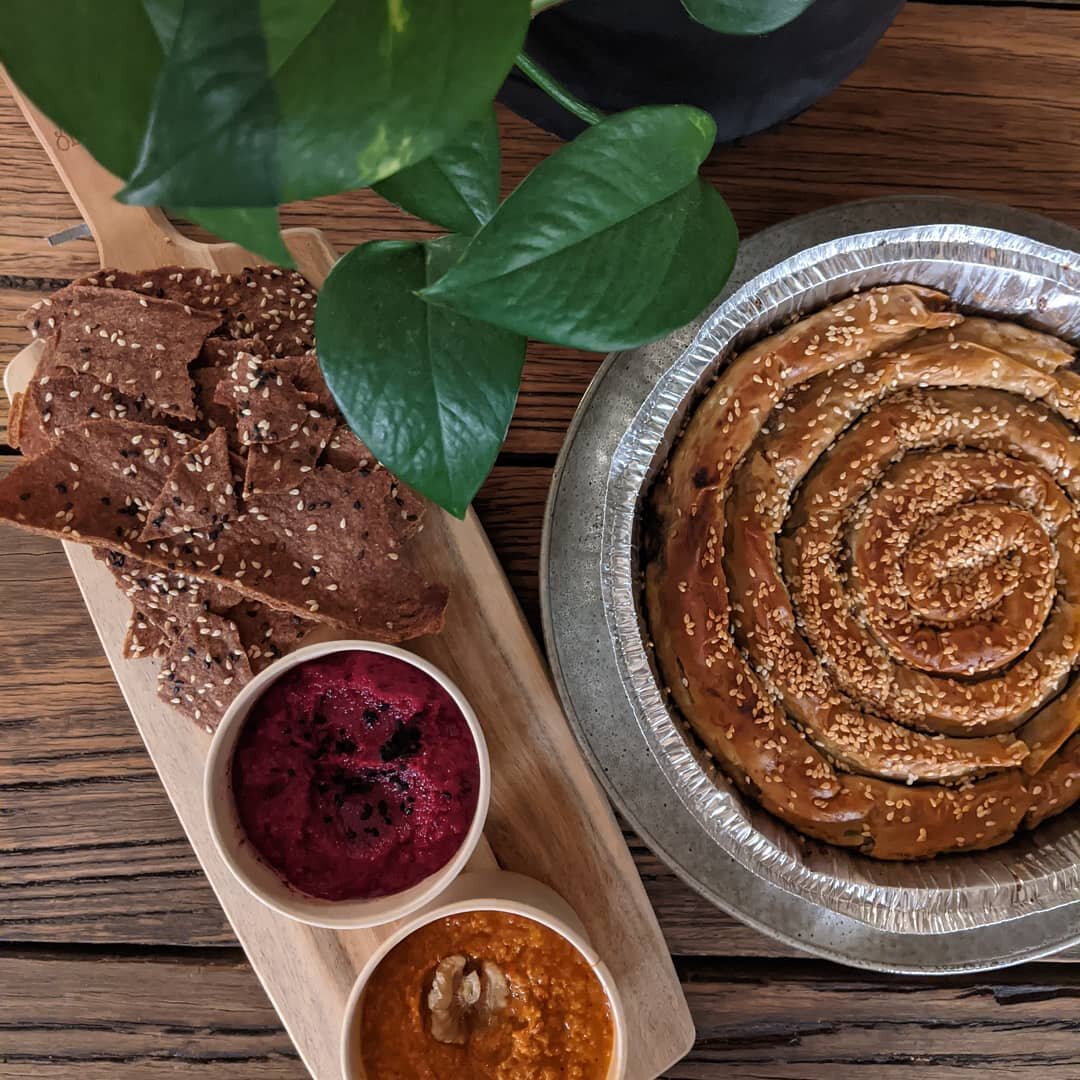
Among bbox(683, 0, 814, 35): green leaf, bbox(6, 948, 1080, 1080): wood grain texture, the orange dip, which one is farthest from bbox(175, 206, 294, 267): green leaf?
bbox(6, 948, 1080, 1080): wood grain texture

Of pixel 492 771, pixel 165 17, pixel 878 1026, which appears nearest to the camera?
pixel 165 17

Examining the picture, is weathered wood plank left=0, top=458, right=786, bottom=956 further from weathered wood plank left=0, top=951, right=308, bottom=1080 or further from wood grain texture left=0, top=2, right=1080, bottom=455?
wood grain texture left=0, top=2, right=1080, bottom=455

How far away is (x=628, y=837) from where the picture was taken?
42.6 inches

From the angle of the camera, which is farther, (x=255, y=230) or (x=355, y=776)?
(x=355, y=776)

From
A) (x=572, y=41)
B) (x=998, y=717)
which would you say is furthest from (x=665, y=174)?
(x=998, y=717)

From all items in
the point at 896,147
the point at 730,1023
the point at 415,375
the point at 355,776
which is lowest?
the point at 730,1023

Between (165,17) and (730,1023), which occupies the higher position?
(165,17)

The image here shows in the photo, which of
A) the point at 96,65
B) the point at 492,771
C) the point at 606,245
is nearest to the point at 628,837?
the point at 492,771

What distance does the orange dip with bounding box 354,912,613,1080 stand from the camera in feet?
3.08

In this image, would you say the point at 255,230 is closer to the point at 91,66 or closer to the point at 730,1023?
the point at 91,66

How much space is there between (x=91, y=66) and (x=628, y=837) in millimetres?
903

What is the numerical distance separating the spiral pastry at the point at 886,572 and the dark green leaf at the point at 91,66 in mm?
Answer: 619

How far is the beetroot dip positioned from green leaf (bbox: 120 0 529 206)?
0.57 meters

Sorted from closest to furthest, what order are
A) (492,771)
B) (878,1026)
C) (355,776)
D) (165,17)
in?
(165,17) < (355,776) < (492,771) < (878,1026)
